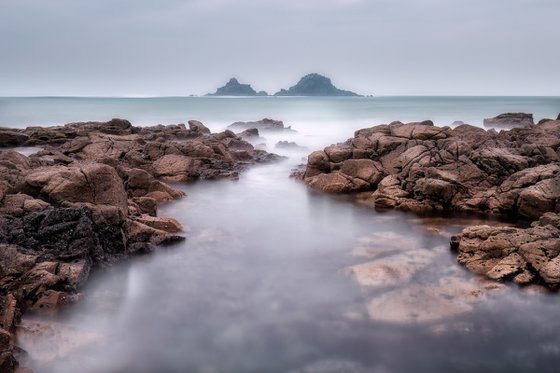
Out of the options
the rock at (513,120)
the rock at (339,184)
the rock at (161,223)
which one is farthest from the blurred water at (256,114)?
the rock at (161,223)

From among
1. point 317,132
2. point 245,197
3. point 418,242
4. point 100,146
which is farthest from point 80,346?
point 317,132

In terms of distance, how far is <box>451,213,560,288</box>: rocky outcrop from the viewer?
31.6 ft

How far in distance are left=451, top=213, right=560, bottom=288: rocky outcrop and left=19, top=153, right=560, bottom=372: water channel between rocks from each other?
0.41m

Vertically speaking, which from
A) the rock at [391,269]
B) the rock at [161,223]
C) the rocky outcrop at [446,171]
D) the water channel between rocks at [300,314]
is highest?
the rocky outcrop at [446,171]

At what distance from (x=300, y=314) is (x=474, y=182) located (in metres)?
11.1

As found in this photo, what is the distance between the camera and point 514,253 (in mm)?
10336

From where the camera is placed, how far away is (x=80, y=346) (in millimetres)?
7461

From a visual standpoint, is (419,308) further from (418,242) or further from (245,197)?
(245,197)

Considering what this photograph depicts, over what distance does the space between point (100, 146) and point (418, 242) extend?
62.2ft

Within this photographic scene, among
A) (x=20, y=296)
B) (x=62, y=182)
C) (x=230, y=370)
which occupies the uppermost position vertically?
(x=62, y=182)

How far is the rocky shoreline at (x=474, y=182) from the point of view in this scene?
33.9 ft

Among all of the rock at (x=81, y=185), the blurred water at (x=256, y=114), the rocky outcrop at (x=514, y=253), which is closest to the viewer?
the rocky outcrop at (x=514, y=253)

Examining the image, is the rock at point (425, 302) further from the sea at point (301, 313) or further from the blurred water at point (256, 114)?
the blurred water at point (256, 114)

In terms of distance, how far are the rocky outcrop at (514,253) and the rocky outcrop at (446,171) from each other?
3.56 meters
